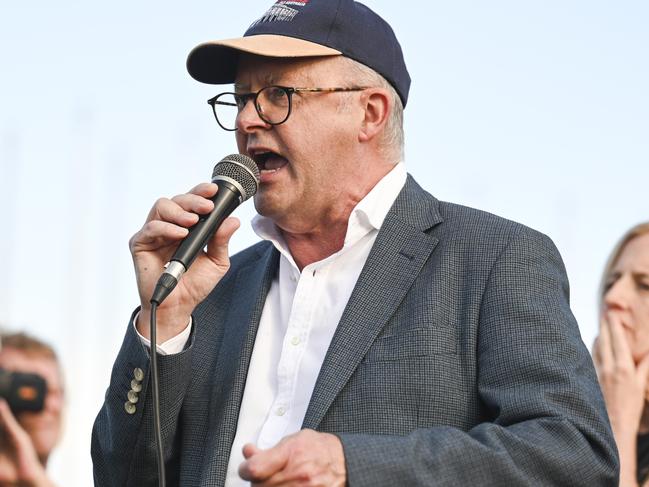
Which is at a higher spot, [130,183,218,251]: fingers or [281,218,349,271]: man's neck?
[130,183,218,251]: fingers

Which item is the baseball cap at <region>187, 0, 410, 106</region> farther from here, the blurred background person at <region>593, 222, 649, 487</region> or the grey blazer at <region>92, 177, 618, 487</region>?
the blurred background person at <region>593, 222, 649, 487</region>

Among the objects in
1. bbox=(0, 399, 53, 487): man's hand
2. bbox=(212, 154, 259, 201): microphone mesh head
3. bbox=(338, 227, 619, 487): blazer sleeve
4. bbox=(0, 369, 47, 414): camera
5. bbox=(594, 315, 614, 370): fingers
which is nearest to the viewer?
bbox=(338, 227, 619, 487): blazer sleeve

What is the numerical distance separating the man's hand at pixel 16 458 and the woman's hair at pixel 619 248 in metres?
2.29

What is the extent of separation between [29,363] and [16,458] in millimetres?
369

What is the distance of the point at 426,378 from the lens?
3.31 m

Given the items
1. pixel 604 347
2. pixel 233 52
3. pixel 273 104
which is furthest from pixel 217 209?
pixel 604 347

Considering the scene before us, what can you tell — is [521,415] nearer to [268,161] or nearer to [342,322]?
[342,322]

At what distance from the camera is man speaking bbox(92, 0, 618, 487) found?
306 centimetres

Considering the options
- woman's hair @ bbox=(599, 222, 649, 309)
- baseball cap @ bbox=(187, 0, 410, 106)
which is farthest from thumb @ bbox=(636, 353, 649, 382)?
baseball cap @ bbox=(187, 0, 410, 106)

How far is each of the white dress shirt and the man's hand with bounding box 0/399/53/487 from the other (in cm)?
137

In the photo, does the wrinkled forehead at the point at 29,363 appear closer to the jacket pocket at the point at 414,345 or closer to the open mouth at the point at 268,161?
the open mouth at the point at 268,161

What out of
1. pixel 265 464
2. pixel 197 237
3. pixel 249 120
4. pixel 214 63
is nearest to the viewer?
pixel 265 464

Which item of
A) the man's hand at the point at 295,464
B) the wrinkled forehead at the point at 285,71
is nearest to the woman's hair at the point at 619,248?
the wrinkled forehead at the point at 285,71

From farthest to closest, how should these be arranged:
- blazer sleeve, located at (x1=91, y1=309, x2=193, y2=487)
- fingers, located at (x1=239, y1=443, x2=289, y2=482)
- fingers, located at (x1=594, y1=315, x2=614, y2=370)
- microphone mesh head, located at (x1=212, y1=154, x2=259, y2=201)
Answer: fingers, located at (x1=594, y1=315, x2=614, y2=370) < blazer sleeve, located at (x1=91, y1=309, x2=193, y2=487) < microphone mesh head, located at (x1=212, y1=154, x2=259, y2=201) < fingers, located at (x1=239, y1=443, x2=289, y2=482)
